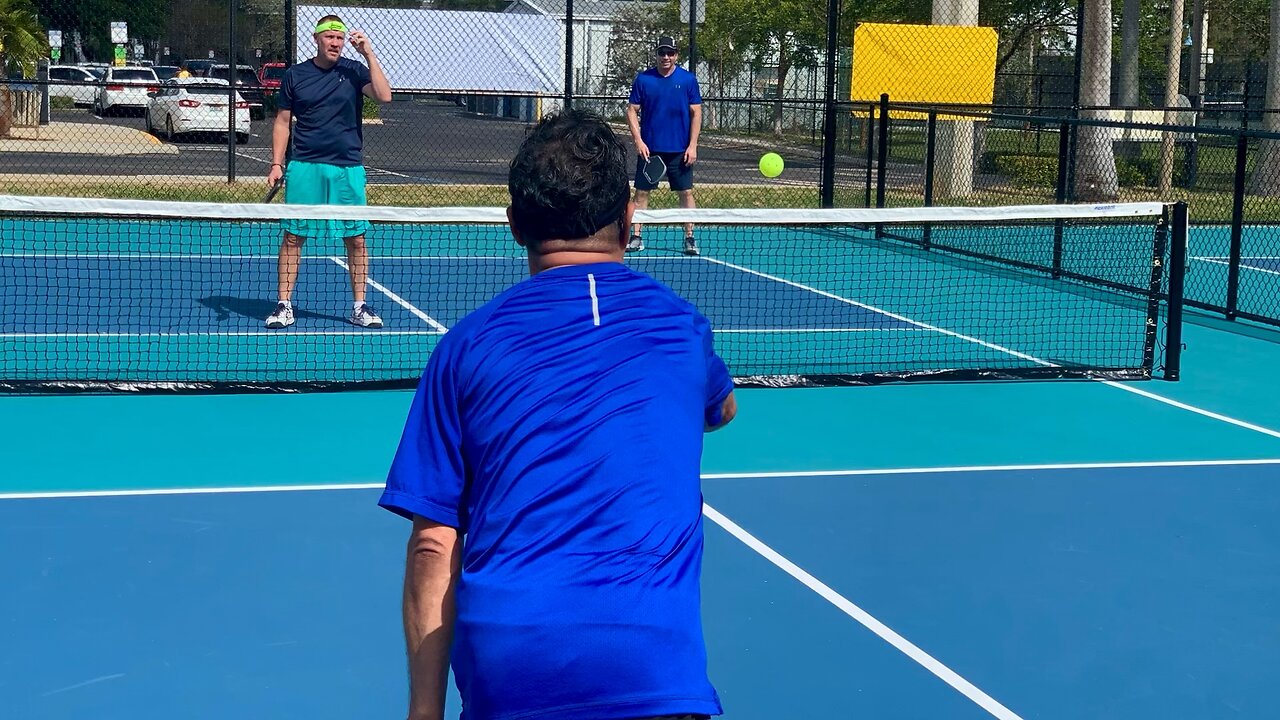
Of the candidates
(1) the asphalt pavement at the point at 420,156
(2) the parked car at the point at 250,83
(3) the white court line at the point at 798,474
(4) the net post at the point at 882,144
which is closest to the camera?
(3) the white court line at the point at 798,474

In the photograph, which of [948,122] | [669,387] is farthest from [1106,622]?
[948,122]

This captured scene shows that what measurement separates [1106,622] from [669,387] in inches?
124

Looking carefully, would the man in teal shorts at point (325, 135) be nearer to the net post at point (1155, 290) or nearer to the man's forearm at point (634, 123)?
the man's forearm at point (634, 123)

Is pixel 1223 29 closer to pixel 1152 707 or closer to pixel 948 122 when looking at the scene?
pixel 948 122

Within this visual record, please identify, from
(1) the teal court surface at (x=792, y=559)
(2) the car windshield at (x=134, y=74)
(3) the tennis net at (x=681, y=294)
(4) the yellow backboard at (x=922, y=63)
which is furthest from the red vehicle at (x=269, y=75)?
(2) the car windshield at (x=134, y=74)

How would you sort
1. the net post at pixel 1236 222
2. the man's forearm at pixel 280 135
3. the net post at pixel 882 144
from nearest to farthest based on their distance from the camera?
the man's forearm at pixel 280 135, the net post at pixel 1236 222, the net post at pixel 882 144

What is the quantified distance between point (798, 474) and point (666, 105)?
7190 mm

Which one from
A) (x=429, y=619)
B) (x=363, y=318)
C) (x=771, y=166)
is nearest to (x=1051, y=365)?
(x=363, y=318)

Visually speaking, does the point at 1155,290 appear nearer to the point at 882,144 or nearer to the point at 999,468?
the point at 999,468

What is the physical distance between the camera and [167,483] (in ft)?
21.0

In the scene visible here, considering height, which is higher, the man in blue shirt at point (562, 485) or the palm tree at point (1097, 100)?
the palm tree at point (1097, 100)

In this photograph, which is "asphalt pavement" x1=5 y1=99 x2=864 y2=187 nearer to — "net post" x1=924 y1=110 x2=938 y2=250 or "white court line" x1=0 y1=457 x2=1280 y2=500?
"net post" x1=924 y1=110 x2=938 y2=250

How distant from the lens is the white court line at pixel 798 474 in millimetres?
6219

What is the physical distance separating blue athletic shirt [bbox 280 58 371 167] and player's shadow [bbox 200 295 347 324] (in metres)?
1.23
